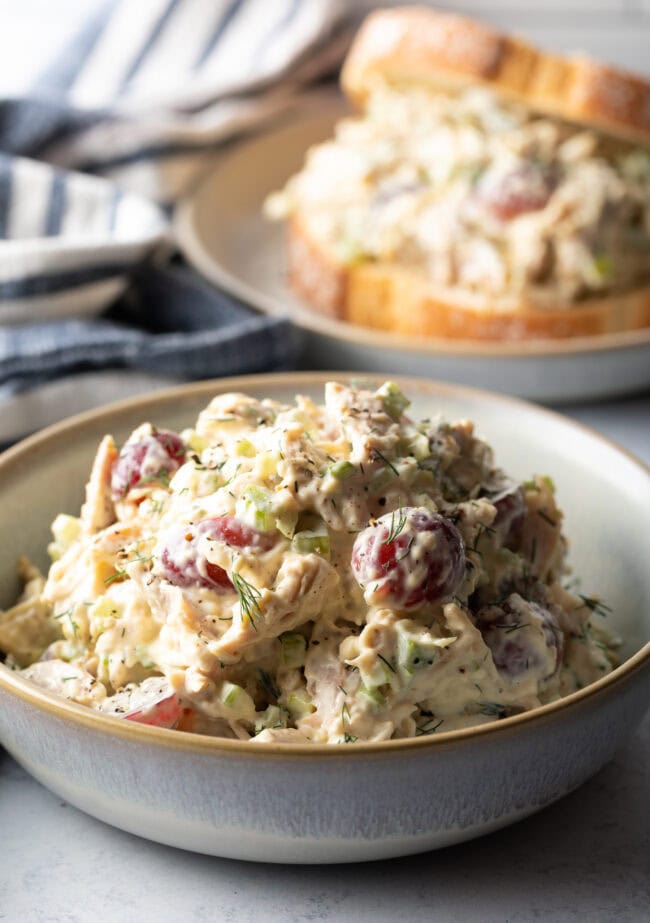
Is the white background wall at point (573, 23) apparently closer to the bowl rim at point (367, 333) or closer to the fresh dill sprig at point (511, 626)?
the bowl rim at point (367, 333)

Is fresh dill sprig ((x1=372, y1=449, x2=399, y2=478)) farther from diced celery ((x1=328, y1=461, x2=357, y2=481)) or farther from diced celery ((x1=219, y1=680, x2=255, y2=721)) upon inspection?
diced celery ((x1=219, y1=680, x2=255, y2=721))

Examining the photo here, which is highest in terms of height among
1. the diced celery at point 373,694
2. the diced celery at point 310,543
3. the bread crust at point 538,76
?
the bread crust at point 538,76

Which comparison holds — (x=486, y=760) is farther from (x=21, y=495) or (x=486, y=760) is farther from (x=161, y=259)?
(x=161, y=259)

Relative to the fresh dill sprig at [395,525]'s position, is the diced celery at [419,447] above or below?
above

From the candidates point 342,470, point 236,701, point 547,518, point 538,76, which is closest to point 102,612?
point 236,701

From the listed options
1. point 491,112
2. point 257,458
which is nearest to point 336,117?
point 491,112

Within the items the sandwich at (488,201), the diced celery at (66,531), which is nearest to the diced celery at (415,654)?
the diced celery at (66,531)
